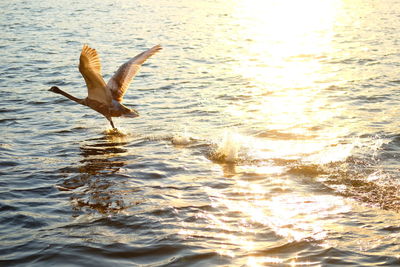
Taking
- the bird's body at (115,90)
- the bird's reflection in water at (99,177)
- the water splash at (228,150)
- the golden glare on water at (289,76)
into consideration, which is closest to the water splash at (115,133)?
the bird's reflection in water at (99,177)

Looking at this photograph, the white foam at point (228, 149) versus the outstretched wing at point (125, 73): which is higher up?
the outstretched wing at point (125, 73)

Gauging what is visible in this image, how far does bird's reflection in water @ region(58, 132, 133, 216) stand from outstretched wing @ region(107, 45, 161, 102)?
0.90 meters

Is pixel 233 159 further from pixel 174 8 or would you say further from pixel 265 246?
pixel 174 8

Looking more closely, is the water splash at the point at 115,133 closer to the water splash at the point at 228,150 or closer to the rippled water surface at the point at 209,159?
the rippled water surface at the point at 209,159

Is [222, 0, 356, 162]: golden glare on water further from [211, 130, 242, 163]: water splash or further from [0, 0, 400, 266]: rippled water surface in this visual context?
Answer: [211, 130, 242, 163]: water splash

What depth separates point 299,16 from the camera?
32938mm

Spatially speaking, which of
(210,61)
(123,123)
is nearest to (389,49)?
(210,61)

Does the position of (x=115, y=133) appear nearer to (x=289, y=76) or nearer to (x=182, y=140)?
(x=182, y=140)

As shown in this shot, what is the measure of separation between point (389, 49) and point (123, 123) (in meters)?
11.3

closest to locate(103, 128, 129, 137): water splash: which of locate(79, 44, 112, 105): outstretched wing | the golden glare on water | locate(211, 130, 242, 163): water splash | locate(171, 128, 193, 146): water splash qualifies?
locate(79, 44, 112, 105): outstretched wing

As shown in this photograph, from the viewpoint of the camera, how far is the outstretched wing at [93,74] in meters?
10.5

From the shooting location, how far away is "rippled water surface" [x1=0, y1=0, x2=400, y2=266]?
6.92m

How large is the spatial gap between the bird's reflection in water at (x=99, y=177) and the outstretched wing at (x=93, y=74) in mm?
829

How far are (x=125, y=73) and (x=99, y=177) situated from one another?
2.76 metres
